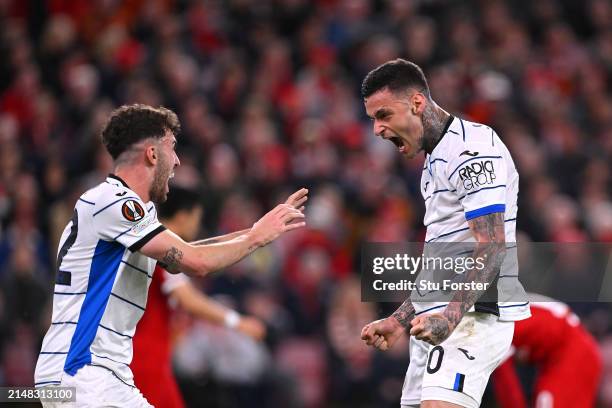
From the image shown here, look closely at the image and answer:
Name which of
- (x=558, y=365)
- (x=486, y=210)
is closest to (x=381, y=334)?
(x=486, y=210)

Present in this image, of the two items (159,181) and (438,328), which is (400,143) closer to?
(438,328)

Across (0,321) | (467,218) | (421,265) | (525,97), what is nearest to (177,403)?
(421,265)

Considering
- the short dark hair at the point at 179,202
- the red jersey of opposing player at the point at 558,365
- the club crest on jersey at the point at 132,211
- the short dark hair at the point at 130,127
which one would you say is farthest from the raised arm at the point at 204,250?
the red jersey of opposing player at the point at 558,365

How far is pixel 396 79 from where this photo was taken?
5.29 metres

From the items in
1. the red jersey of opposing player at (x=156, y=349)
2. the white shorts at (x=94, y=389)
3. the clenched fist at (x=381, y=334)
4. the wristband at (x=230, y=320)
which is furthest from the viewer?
the wristband at (x=230, y=320)

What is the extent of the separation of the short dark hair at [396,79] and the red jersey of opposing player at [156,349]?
2.14 meters

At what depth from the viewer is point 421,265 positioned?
5695mm

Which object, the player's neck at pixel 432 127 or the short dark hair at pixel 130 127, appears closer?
the short dark hair at pixel 130 127

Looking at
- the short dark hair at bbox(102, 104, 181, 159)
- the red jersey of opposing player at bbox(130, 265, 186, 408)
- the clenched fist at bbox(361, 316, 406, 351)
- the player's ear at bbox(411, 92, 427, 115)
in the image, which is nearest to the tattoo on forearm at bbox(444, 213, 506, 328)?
the clenched fist at bbox(361, 316, 406, 351)

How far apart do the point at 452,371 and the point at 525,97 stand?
765 cm

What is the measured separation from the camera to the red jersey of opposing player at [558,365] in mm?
7020

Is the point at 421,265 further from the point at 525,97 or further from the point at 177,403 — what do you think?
the point at 525,97

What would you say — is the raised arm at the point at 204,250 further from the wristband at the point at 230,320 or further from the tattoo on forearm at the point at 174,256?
the wristband at the point at 230,320

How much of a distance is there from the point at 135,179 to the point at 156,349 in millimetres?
1866
